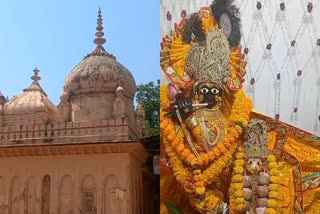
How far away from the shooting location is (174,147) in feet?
43.7

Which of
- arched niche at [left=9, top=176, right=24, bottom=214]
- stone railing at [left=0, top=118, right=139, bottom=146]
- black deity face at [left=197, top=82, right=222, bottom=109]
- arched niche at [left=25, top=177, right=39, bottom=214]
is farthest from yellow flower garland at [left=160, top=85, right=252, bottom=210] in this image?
arched niche at [left=9, top=176, right=24, bottom=214]

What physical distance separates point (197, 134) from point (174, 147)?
2.07 feet

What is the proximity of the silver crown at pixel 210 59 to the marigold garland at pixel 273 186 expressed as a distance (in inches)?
90.8

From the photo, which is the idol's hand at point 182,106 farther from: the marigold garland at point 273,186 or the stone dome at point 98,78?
the stone dome at point 98,78

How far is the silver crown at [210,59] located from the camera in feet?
44.9

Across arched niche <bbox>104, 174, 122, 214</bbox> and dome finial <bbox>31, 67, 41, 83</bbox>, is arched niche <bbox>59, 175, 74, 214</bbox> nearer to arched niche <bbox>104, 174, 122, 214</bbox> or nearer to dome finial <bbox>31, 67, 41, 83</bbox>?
arched niche <bbox>104, 174, 122, 214</bbox>

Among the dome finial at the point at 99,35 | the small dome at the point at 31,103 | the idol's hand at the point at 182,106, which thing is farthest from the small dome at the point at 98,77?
the idol's hand at the point at 182,106

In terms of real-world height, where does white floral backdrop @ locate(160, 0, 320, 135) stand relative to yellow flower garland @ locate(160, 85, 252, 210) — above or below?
above

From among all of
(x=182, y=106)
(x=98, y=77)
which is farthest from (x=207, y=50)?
(x=98, y=77)

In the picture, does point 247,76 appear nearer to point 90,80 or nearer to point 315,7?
point 315,7

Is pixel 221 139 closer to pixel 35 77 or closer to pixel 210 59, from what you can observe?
pixel 210 59

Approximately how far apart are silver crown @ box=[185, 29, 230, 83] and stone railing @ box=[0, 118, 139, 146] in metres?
2.54

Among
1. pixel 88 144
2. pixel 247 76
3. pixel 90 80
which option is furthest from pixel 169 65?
pixel 90 80

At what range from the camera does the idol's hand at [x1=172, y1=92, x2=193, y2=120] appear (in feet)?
44.5
